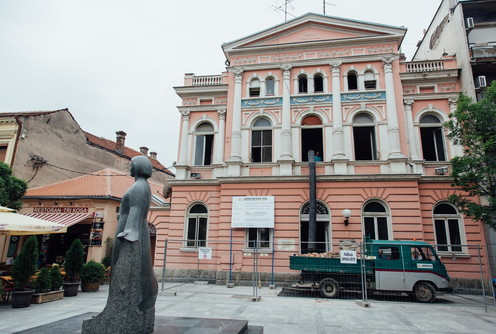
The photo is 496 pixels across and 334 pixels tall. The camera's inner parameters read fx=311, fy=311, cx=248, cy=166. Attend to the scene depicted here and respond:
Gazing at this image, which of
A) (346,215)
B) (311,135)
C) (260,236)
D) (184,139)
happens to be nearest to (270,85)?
(311,135)

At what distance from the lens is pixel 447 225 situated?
589 inches

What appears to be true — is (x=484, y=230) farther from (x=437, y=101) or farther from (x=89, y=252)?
(x=89, y=252)

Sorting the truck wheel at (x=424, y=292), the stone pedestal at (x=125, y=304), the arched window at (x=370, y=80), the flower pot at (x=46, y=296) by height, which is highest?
the arched window at (x=370, y=80)

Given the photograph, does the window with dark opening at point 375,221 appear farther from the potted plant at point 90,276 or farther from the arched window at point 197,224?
the potted plant at point 90,276

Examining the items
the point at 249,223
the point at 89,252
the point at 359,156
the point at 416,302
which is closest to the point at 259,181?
the point at 249,223

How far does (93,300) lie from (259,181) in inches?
354

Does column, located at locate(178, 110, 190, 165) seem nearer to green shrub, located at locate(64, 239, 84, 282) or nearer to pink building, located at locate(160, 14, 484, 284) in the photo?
pink building, located at locate(160, 14, 484, 284)

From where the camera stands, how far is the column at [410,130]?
1591 cm

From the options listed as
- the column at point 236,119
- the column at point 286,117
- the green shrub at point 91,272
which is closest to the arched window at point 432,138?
the column at point 286,117

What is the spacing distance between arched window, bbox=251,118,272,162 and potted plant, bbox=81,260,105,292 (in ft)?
30.2

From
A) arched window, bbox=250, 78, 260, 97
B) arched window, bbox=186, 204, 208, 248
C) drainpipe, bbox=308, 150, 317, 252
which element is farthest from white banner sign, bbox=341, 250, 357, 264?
arched window, bbox=250, 78, 260, 97

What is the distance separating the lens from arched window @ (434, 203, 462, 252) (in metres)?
14.8

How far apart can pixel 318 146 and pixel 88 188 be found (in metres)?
14.5

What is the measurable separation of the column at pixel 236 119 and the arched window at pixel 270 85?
1523 mm
